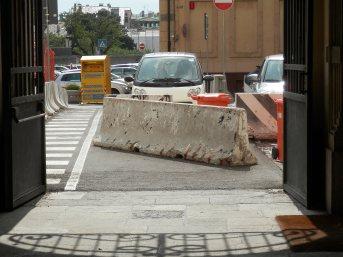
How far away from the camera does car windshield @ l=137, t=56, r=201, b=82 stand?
22531 millimetres

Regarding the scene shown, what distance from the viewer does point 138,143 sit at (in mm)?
15805

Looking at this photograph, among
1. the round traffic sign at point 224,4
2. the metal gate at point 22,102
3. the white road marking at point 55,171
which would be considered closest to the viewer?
the metal gate at point 22,102

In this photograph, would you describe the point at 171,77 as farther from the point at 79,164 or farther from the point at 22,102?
the point at 22,102

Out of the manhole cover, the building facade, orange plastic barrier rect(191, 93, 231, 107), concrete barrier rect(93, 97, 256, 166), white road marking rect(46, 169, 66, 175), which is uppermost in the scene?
the building facade

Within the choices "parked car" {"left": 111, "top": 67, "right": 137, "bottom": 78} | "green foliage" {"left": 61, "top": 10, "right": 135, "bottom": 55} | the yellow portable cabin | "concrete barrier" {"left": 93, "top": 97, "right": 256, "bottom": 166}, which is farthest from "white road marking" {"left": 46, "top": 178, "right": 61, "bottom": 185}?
"green foliage" {"left": 61, "top": 10, "right": 135, "bottom": 55}

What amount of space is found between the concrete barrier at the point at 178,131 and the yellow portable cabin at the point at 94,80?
16914mm

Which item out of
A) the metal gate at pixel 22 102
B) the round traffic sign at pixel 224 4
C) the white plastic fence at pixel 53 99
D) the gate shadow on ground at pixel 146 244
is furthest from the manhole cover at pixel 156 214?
the white plastic fence at pixel 53 99

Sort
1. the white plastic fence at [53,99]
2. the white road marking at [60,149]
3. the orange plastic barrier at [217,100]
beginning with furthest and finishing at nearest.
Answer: the white plastic fence at [53,99], the orange plastic barrier at [217,100], the white road marking at [60,149]

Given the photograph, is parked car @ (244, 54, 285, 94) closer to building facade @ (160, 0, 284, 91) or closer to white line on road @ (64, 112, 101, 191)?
white line on road @ (64, 112, 101, 191)

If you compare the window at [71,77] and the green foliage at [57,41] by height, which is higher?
the green foliage at [57,41]

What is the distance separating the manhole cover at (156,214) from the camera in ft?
32.2

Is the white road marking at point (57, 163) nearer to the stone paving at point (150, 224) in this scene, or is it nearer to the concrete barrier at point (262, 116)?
the stone paving at point (150, 224)

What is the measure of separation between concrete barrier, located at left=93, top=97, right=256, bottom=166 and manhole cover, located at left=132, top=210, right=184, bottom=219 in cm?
368

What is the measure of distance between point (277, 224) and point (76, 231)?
2.05 meters
